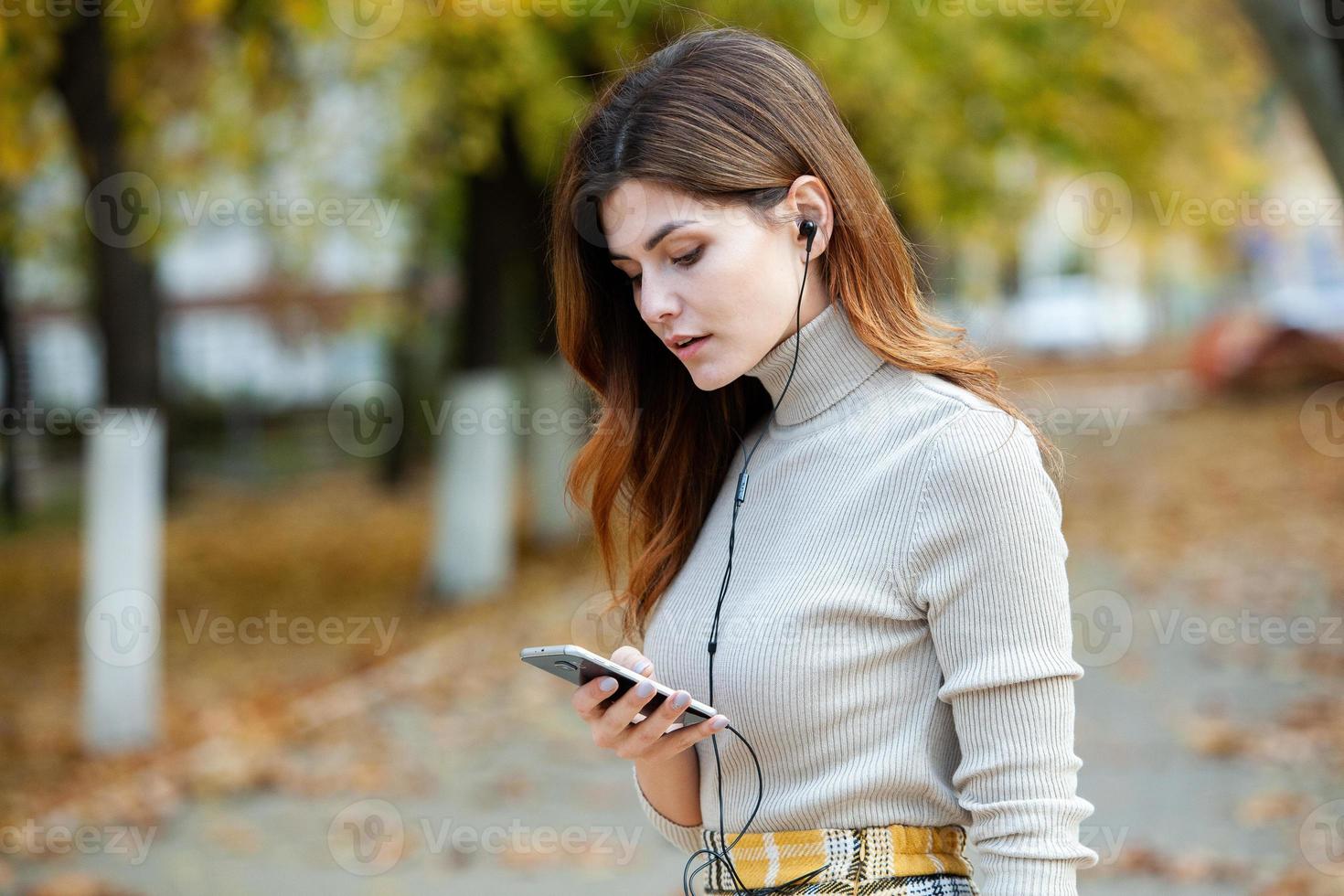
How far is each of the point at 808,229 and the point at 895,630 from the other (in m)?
0.57

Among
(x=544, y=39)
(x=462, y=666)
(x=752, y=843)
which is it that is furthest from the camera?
(x=544, y=39)

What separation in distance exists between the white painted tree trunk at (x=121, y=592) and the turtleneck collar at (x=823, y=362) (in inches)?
225

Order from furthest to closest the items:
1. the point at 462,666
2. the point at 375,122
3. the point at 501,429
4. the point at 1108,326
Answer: the point at 1108,326 → the point at 375,122 → the point at 501,429 → the point at 462,666

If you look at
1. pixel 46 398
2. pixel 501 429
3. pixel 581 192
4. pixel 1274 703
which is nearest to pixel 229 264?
pixel 46 398

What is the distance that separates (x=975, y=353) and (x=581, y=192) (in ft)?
2.04

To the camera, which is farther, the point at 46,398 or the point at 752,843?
the point at 46,398

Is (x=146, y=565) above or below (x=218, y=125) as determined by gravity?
below

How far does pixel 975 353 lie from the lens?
202 cm

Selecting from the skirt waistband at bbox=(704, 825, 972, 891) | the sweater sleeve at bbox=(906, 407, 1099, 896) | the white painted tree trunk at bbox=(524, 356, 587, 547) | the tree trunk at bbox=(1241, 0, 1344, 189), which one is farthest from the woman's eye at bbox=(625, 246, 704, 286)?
the white painted tree trunk at bbox=(524, 356, 587, 547)

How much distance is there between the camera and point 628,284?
2299mm

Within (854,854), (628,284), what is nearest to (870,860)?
(854,854)

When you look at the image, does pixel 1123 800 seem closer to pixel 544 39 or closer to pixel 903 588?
pixel 903 588

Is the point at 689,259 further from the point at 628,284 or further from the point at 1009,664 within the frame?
the point at 1009,664

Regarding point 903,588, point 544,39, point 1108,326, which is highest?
point 544,39
